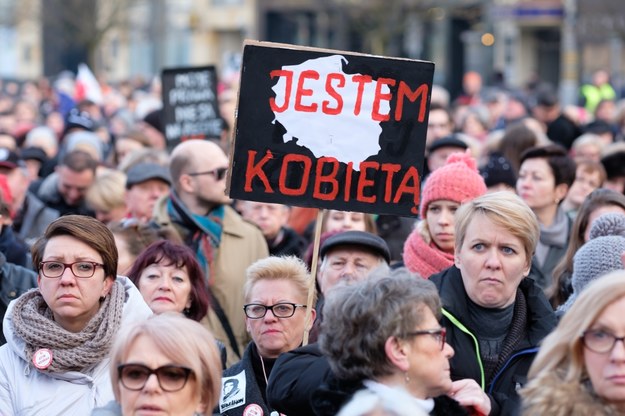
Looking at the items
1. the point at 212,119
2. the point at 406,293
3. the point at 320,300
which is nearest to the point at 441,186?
the point at 320,300

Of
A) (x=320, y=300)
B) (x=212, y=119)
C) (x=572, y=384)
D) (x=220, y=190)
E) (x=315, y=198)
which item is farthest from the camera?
(x=212, y=119)

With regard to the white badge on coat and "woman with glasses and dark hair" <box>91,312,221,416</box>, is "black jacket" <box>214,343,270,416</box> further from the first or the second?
"woman with glasses and dark hair" <box>91,312,221,416</box>

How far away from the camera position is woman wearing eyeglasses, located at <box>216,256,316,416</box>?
604 cm

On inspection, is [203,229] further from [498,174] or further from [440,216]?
[498,174]

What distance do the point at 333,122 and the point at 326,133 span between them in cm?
6

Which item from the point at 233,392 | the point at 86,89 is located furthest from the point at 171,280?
the point at 86,89

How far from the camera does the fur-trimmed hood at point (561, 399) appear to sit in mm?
4176

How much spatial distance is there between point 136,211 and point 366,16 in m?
37.6

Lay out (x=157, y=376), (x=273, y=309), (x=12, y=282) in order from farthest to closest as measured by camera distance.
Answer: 1. (x=12, y=282)
2. (x=273, y=309)
3. (x=157, y=376)

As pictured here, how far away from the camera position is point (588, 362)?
4.26 meters

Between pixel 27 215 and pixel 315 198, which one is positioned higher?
pixel 315 198

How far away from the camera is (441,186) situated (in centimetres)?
756

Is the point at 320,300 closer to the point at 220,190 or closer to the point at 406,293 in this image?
the point at 220,190

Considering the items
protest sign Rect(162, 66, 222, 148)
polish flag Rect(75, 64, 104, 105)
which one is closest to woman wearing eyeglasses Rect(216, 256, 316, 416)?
protest sign Rect(162, 66, 222, 148)
